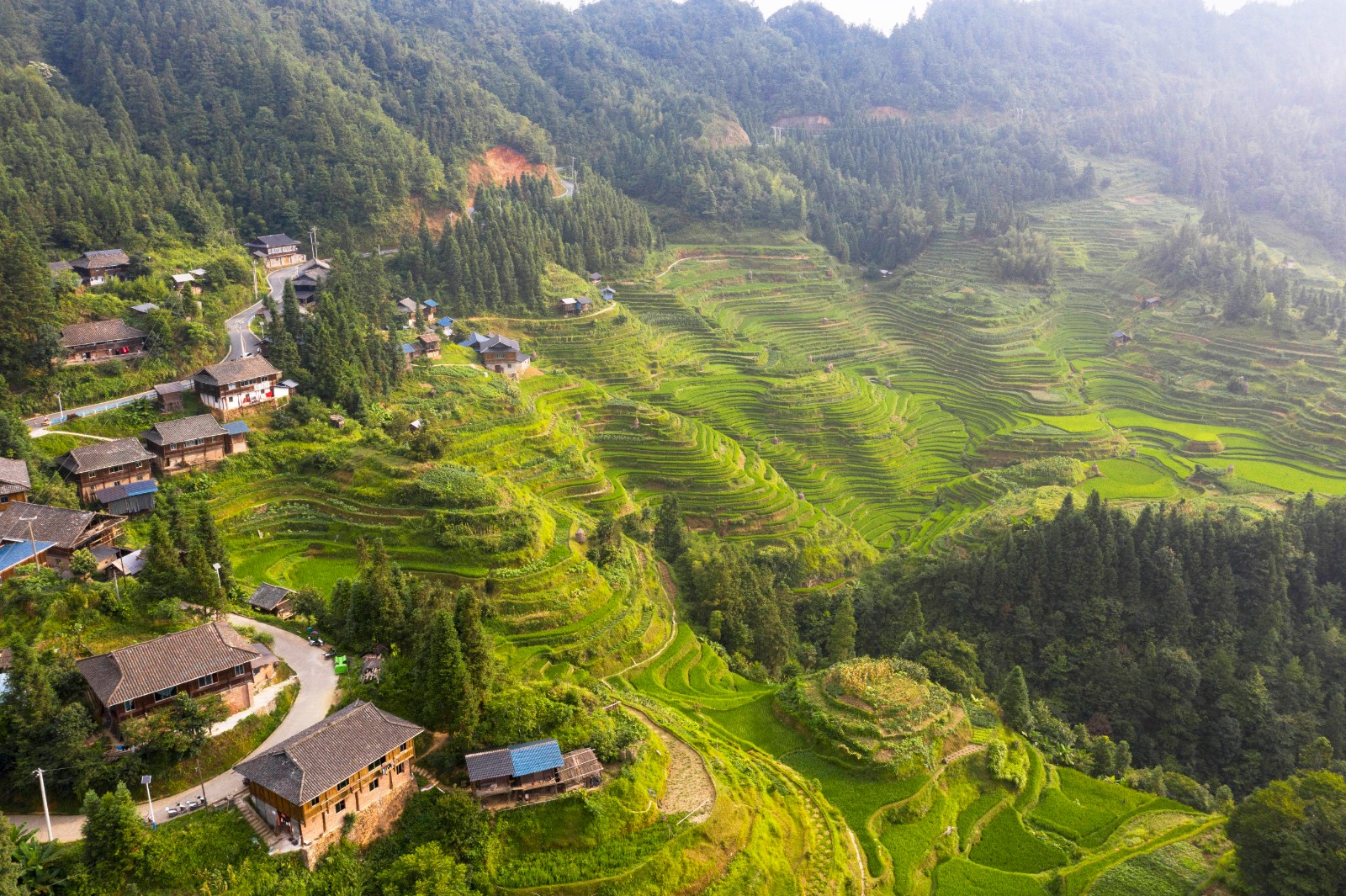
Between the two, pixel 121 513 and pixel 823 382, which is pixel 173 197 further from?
pixel 823 382

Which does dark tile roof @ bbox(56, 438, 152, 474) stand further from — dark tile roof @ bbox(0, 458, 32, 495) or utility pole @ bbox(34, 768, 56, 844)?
utility pole @ bbox(34, 768, 56, 844)

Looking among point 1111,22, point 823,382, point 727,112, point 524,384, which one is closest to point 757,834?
point 524,384

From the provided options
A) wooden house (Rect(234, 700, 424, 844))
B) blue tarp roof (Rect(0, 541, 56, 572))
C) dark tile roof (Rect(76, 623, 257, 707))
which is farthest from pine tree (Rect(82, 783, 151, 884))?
blue tarp roof (Rect(0, 541, 56, 572))

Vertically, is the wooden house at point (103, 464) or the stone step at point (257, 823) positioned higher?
the wooden house at point (103, 464)

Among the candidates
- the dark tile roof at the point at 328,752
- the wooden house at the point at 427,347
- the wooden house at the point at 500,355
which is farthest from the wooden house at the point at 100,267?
the dark tile roof at the point at 328,752

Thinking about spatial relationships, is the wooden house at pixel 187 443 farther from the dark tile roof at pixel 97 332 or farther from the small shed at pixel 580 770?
the small shed at pixel 580 770
